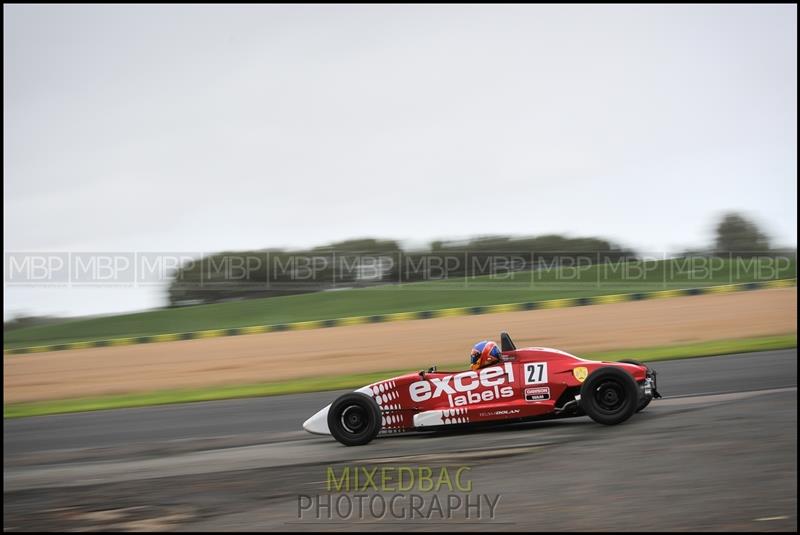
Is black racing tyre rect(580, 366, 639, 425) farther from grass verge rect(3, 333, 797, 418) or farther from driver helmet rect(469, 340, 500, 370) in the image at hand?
grass verge rect(3, 333, 797, 418)

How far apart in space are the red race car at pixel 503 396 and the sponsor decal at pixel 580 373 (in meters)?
0.01

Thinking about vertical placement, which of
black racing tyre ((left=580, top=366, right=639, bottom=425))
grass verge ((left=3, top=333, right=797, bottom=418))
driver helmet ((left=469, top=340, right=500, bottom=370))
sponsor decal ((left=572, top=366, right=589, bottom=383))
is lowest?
grass verge ((left=3, top=333, right=797, bottom=418))

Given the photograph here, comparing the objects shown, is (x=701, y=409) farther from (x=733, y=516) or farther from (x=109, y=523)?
(x=109, y=523)

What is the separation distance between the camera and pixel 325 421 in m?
9.95

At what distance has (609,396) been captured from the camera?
28.9ft

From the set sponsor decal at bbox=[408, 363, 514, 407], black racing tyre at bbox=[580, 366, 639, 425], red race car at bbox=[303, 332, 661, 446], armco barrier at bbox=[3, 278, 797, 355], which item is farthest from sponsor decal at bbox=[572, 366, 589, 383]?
armco barrier at bbox=[3, 278, 797, 355]

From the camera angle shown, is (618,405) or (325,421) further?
(325,421)

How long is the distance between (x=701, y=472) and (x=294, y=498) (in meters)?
3.80

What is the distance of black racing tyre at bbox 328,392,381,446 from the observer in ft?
31.6

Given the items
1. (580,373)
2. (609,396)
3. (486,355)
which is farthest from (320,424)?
(609,396)

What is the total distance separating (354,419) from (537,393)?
2.40 m

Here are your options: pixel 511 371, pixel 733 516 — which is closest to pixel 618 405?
pixel 511 371

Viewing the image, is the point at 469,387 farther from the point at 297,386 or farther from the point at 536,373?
the point at 297,386

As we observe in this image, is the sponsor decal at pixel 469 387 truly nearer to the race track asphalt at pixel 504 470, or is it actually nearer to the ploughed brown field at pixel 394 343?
the race track asphalt at pixel 504 470
